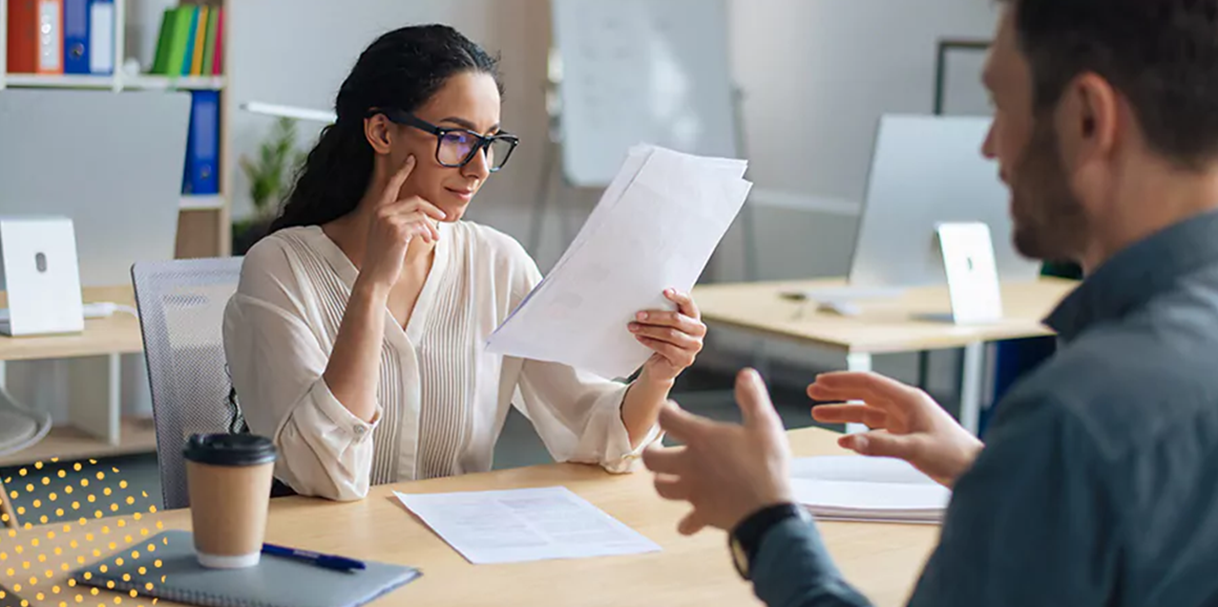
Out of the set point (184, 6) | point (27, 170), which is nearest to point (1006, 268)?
point (27, 170)

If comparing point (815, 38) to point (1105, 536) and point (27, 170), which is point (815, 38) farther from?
point (1105, 536)

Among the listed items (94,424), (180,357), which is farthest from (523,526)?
(94,424)

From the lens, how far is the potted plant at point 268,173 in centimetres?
473

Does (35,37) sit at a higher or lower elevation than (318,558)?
higher

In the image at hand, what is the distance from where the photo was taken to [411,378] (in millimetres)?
1843

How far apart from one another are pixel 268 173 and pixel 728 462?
4.08m

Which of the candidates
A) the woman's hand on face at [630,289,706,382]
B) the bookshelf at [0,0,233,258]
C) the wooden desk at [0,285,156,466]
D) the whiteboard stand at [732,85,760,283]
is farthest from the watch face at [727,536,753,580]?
the whiteboard stand at [732,85,760,283]

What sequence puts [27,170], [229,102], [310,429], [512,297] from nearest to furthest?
1. [310,429]
2. [512,297]
3. [27,170]
4. [229,102]

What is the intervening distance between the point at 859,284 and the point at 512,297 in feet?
4.95

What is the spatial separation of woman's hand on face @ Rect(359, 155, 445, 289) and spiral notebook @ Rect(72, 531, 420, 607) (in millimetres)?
461

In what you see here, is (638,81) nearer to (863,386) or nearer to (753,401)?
(863,386)

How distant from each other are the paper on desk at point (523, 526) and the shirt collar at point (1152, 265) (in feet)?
2.16

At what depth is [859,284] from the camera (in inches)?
130

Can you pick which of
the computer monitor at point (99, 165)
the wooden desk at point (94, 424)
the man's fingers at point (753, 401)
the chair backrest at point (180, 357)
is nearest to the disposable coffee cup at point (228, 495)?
the man's fingers at point (753, 401)
